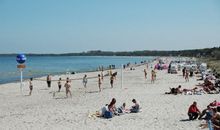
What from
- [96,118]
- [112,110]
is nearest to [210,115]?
[112,110]

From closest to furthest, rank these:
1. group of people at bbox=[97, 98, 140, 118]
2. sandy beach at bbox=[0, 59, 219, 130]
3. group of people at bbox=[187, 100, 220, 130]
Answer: group of people at bbox=[187, 100, 220, 130], sandy beach at bbox=[0, 59, 219, 130], group of people at bbox=[97, 98, 140, 118]

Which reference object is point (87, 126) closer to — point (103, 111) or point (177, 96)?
point (103, 111)

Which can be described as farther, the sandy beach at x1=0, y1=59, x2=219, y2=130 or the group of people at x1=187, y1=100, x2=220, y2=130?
the sandy beach at x1=0, y1=59, x2=219, y2=130

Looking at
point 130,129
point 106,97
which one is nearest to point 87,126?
point 130,129

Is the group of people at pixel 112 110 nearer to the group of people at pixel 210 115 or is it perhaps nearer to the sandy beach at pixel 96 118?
the sandy beach at pixel 96 118

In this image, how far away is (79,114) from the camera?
16.0m

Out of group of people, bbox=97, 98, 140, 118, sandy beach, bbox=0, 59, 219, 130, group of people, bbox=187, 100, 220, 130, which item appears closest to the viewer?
group of people, bbox=187, 100, 220, 130

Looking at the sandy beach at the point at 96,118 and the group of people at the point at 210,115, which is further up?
the group of people at the point at 210,115

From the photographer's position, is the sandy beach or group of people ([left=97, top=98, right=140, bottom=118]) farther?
group of people ([left=97, top=98, right=140, bottom=118])

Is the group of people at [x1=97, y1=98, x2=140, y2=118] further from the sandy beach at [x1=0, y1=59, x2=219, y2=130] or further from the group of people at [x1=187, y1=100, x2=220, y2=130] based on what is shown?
the group of people at [x1=187, y1=100, x2=220, y2=130]

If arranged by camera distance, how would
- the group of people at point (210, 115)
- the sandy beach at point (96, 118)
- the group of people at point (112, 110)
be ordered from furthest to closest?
the group of people at point (112, 110) → the sandy beach at point (96, 118) → the group of people at point (210, 115)

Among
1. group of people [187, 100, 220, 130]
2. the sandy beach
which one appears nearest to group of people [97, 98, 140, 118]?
the sandy beach

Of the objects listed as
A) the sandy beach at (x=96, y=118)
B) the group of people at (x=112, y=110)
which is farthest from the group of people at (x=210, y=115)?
the group of people at (x=112, y=110)

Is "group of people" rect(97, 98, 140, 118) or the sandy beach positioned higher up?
"group of people" rect(97, 98, 140, 118)
